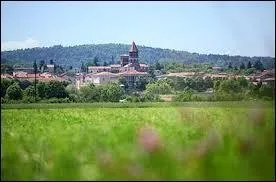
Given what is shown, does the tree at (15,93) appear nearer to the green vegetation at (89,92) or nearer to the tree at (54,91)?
the green vegetation at (89,92)

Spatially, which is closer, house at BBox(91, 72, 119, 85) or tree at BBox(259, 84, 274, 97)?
tree at BBox(259, 84, 274, 97)

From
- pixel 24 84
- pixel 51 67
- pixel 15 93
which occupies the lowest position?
pixel 15 93

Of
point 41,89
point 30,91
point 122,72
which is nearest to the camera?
point 30,91

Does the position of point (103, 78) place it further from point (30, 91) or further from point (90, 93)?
point (30, 91)

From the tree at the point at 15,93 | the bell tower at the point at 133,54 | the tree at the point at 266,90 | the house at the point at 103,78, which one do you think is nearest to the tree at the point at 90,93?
the tree at the point at 15,93

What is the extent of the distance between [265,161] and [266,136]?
9.1 inches

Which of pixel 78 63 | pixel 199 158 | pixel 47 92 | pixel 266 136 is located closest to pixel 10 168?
pixel 199 158

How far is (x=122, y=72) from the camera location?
4769 inches

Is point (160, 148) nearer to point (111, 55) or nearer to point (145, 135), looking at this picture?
point (145, 135)

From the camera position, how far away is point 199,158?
2773 millimetres

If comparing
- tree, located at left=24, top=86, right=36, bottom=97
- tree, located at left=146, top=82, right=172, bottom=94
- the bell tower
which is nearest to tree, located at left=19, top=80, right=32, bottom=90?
tree, located at left=24, top=86, right=36, bottom=97

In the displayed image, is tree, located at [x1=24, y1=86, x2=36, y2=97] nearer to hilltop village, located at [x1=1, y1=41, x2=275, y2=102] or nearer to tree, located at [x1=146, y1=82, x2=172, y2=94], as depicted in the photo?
hilltop village, located at [x1=1, y1=41, x2=275, y2=102]

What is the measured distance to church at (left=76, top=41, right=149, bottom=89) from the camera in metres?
108

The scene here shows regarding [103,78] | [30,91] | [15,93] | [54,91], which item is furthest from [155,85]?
[103,78]
